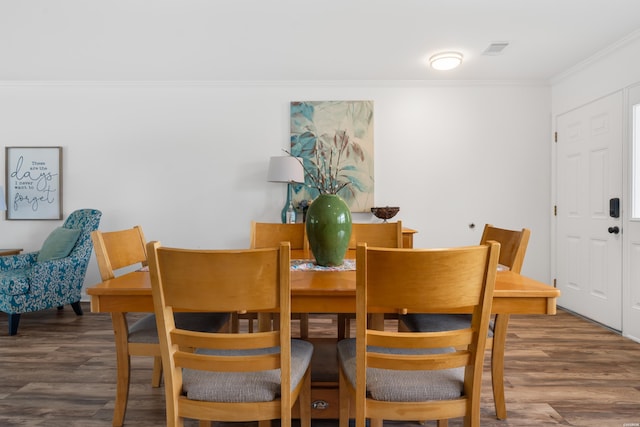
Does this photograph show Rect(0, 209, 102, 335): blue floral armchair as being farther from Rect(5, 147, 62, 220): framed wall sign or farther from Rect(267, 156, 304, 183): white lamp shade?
Rect(267, 156, 304, 183): white lamp shade

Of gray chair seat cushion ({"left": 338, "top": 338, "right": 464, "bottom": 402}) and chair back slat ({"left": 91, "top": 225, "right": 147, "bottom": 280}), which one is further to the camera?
chair back slat ({"left": 91, "top": 225, "right": 147, "bottom": 280})

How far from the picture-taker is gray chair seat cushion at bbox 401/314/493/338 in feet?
5.47

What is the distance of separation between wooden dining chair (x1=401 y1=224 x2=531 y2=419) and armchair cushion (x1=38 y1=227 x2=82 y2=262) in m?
3.12

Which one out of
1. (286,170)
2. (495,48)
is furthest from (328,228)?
(495,48)

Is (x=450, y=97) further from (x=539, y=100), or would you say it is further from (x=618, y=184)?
(x=618, y=184)

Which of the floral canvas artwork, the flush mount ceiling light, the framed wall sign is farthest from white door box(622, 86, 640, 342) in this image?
the framed wall sign

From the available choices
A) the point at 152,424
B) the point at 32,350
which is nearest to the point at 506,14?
the point at 152,424

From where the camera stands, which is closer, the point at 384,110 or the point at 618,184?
the point at 618,184

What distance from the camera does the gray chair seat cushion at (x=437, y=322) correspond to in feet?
5.47

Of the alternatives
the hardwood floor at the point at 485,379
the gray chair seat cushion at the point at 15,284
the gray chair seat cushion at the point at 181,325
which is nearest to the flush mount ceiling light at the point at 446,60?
the hardwood floor at the point at 485,379

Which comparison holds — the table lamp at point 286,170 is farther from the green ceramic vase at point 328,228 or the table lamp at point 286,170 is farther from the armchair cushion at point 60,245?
the armchair cushion at point 60,245

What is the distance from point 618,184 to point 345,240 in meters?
2.67

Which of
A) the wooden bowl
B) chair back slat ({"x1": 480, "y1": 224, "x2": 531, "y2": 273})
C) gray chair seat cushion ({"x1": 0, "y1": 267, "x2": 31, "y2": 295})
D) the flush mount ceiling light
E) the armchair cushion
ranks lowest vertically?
gray chair seat cushion ({"x1": 0, "y1": 267, "x2": 31, "y2": 295})

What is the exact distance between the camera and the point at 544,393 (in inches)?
76.4
